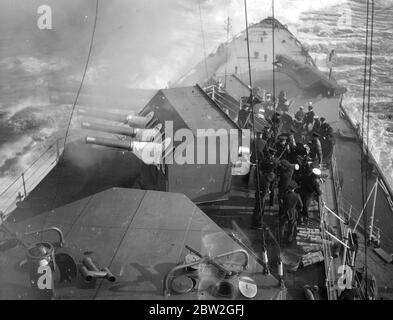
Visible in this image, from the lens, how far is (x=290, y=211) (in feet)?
28.3

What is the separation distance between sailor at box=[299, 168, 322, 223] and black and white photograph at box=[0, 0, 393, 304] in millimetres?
23

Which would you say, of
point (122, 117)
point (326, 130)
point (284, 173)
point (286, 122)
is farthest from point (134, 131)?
point (286, 122)

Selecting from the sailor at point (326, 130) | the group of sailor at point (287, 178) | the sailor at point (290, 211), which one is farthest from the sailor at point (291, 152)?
the sailor at point (326, 130)

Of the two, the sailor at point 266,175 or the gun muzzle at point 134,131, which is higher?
the gun muzzle at point 134,131

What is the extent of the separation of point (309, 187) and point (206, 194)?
2.23m

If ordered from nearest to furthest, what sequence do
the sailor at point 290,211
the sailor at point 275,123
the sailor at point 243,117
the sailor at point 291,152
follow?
the sailor at point 290,211 → the sailor at point 291,152 → the sailor at point 275,123 → the sailor at point 243,117

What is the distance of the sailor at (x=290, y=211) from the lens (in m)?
8.55

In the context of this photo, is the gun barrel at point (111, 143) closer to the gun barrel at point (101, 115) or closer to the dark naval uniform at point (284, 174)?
the gun barrel at point (101, 115)

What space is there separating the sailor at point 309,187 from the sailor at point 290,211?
0.20 m

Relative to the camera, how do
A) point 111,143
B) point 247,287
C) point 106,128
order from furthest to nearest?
point 106,128
point 111,143
point 247,287

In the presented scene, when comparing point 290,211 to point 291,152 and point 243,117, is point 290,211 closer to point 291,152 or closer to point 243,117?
point 291,152

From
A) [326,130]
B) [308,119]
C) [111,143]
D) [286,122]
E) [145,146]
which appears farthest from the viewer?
[286,122]
